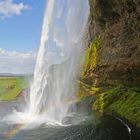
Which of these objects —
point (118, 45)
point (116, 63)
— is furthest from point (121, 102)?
point (118, 45)

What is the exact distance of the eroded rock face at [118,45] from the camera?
44.4 metres

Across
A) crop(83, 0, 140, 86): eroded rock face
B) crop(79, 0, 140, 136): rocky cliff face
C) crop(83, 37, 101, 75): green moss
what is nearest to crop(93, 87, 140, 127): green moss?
crop(79, 0, 140, 136): rocky cliff face

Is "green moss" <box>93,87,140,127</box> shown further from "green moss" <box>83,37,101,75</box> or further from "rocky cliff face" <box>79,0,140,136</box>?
"green moss" <box>83,37,101,75</box>

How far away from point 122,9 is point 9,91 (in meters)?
54.5

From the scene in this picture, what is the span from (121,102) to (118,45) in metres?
8.10

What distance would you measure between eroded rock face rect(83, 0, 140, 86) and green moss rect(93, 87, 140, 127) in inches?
74.1

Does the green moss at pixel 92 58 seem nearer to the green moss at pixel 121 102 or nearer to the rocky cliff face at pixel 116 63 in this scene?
the rocky cliff face at pixel 116 63

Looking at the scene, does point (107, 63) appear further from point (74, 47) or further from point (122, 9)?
point (74, 47)

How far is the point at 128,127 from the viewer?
34.3 metres

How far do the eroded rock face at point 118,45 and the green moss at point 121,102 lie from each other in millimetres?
1882

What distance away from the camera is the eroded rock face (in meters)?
44.4

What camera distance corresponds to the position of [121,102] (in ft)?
145

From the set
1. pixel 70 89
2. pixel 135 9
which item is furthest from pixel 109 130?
pixel 70 89

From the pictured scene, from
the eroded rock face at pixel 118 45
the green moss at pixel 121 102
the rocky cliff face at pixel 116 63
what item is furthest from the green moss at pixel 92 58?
the green moss at pixel 121 102
